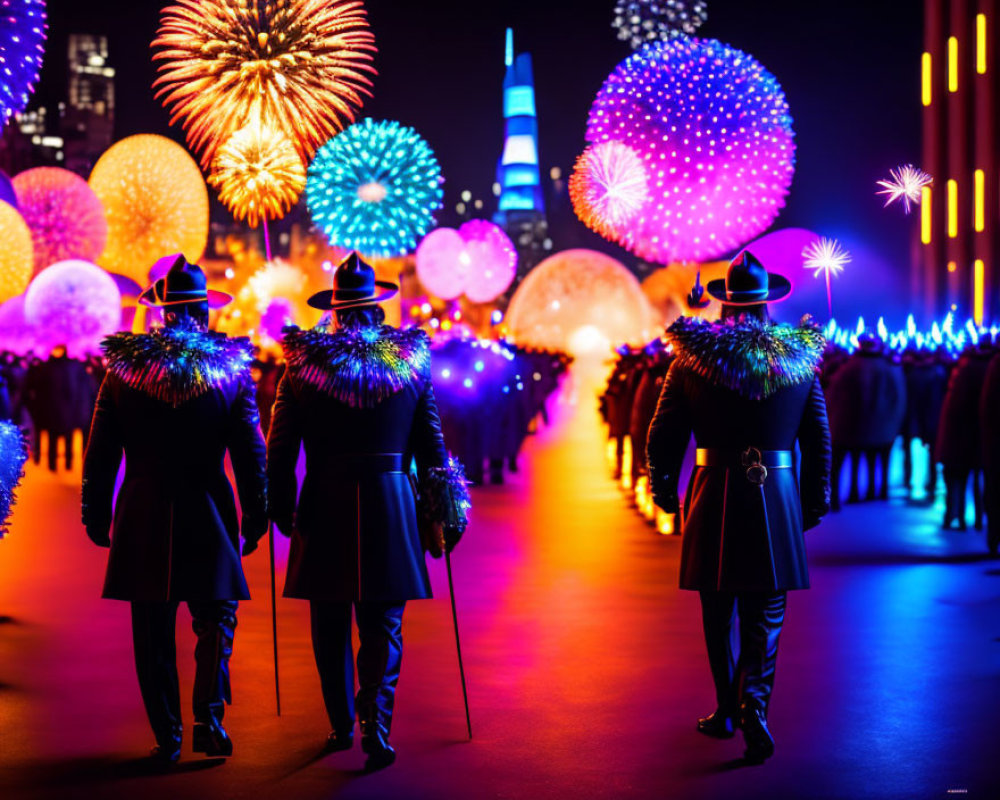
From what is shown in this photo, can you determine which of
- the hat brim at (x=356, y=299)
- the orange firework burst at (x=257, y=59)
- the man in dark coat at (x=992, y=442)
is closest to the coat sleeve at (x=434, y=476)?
the hat brim at (x=356, y=299)

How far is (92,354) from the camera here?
19938 millimetres

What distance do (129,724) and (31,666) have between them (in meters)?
1.22

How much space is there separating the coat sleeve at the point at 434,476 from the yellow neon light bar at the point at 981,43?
40.7 metres

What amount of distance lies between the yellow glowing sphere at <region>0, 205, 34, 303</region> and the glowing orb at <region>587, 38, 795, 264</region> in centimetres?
731

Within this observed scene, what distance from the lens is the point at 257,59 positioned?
12375mm

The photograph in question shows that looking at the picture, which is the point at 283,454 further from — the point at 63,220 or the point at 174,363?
the point at 63,220

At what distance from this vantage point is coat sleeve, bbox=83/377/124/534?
17.4 feet

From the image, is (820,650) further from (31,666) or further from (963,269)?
(963,269)

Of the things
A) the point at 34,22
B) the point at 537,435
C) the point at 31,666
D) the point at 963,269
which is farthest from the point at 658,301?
the point at 31,666

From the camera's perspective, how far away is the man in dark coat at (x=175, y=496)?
5.20 m

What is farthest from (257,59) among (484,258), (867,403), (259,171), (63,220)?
(484,258)

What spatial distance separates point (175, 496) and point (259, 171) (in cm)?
813

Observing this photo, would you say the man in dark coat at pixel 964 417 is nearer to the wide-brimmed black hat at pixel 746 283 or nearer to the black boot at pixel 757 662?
the wide-brimmed black hat at pixel 746 283

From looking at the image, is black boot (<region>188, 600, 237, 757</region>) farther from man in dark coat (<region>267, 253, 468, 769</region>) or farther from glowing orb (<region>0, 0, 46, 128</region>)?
glowing orb (<region>0, 0, 46, 128</region>)
